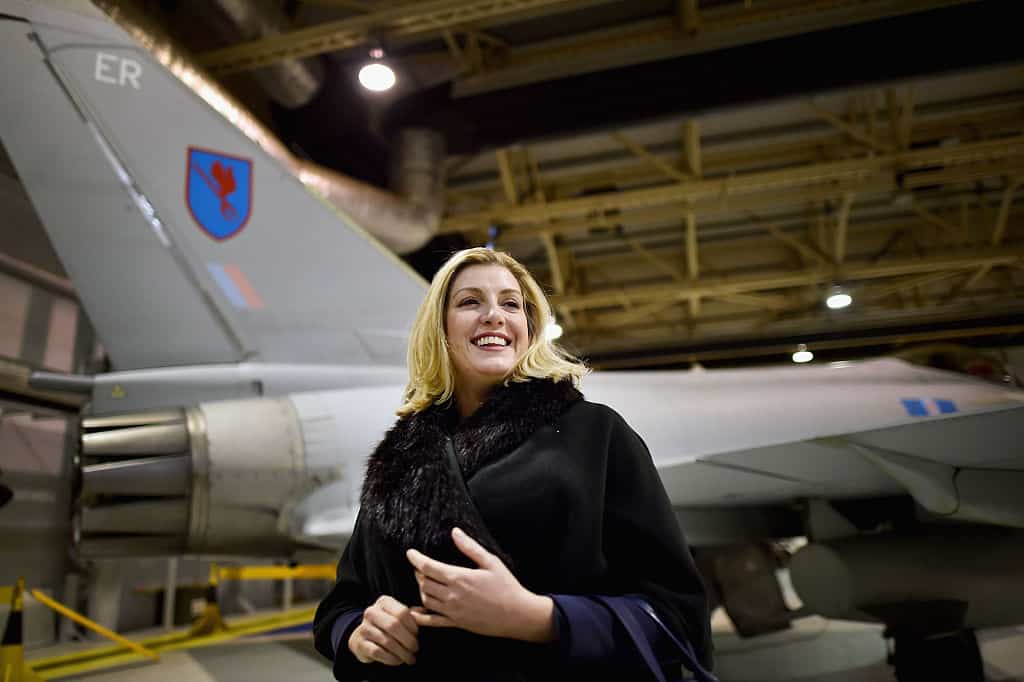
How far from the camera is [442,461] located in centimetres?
109

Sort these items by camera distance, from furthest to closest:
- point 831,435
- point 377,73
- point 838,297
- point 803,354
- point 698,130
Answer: point 803,354 → point 838,297 → point 698,130 → point 377,73 → point 831,435

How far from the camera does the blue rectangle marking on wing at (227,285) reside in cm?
341

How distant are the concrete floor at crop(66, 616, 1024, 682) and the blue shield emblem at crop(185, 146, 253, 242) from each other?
8.37 feet

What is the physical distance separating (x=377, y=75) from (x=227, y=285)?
2.88m

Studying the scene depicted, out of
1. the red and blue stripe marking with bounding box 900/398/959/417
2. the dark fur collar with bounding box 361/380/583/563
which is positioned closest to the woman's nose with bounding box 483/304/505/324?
the dark fur collar with bounding box 361/380/583/563

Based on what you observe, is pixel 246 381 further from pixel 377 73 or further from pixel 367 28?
pixel 367 28

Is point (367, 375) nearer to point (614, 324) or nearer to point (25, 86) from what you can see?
point (25, 86)

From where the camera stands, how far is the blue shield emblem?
3432 millimetres

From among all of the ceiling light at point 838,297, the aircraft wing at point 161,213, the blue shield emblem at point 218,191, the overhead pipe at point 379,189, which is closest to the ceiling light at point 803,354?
the ceiling light at point 838,297

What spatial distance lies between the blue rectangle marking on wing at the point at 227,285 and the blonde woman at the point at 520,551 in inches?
101

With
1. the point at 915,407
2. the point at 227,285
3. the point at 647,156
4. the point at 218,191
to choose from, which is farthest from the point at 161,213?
the point at 647,156

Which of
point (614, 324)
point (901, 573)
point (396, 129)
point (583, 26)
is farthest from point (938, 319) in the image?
point (396, 129)

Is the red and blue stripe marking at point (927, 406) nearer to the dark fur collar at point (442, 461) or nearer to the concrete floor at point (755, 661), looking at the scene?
the concrete floor at point (755, 661)

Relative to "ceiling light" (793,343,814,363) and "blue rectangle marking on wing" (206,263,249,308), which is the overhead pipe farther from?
"ceiling light" (793,343,814,363)
